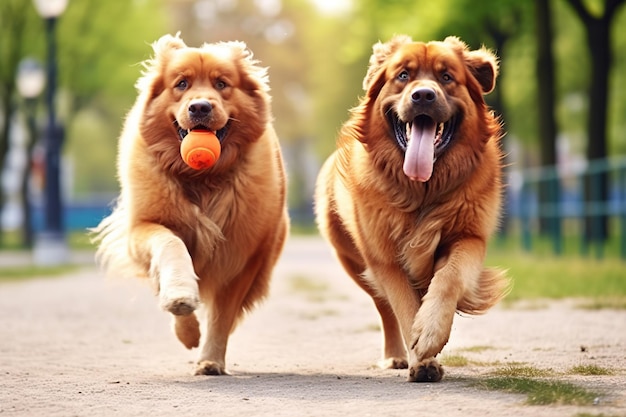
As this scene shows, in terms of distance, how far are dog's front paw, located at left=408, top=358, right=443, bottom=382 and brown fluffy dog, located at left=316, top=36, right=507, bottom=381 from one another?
97mm

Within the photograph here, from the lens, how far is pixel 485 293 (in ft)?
20.9

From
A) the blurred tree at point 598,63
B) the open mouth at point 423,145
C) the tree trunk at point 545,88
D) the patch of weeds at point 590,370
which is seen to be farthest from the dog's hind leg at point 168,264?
the blurred tree at point 598,63

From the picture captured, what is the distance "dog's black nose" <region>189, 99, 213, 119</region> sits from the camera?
21.7 ft

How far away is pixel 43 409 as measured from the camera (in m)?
5.24

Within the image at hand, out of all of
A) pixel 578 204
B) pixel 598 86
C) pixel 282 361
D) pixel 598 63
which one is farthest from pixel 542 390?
pixel 598 86

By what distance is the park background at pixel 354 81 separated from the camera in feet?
69.4

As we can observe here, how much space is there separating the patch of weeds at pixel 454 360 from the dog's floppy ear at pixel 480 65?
A: 5.30 ft

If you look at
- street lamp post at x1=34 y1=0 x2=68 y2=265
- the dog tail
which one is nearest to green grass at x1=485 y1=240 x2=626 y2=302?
the dog tail

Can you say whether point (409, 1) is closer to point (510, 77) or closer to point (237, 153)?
point (510, 77)

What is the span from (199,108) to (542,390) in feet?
8.61

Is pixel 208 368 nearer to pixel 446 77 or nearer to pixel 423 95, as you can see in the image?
pixel 423 95

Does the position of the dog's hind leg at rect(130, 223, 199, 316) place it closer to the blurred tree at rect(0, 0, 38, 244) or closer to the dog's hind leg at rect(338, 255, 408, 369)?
the dog's hind leg at rect(338, 255, 408, 369)

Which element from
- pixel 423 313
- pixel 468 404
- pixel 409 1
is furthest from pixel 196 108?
pixel 409 1

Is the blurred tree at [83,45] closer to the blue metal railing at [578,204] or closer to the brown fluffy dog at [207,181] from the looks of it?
the blue metal railing at [578,204]
